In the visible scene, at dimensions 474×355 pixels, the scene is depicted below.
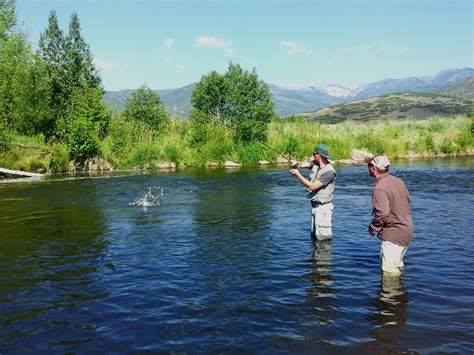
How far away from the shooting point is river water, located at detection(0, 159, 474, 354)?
5.93m

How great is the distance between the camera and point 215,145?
136 feet

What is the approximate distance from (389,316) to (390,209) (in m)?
1.89

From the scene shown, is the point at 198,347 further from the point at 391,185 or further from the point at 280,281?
the point at 391,185

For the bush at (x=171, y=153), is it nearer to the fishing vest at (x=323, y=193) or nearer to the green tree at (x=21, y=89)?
the green tree at (x=21, y=89)

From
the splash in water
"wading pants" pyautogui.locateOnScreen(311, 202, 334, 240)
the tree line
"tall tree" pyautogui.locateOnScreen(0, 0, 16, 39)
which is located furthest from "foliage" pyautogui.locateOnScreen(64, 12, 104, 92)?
"wading pants" pyautogui.locateOnScreen(311, 202, 334, 240)

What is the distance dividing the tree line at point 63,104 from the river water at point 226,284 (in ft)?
68.3

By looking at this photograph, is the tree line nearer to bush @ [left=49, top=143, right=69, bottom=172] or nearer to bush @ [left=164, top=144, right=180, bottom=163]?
bush @ [left=49, top=143, right=69, bottom=172]

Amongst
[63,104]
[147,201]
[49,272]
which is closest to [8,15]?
[63,104]

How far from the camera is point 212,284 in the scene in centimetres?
816

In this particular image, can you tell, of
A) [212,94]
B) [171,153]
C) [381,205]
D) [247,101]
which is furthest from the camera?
[212,94]

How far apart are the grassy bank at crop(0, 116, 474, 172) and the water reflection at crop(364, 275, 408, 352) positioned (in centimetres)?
3189

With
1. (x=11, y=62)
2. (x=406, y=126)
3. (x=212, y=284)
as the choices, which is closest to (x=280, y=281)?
(x=212, y=284)

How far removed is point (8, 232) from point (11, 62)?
32364 mm

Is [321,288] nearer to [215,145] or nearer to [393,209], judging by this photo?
[393,209]
